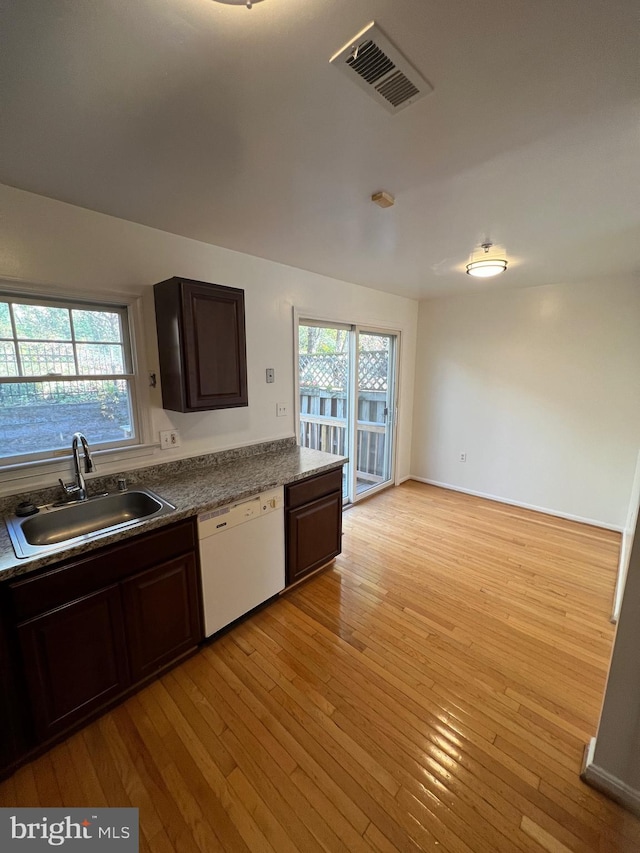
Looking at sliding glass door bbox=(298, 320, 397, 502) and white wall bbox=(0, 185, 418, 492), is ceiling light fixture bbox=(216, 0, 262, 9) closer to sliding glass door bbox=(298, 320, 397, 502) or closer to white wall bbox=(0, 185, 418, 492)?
white wall bbox=(0, 185, 418, 492)

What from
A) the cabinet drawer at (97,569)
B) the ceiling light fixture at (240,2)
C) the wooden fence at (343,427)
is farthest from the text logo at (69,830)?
the wooden fence at (343,427)

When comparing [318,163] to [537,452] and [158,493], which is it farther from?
[537,452]

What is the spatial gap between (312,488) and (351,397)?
157cm

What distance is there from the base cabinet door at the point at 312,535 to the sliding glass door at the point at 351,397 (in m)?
1.06

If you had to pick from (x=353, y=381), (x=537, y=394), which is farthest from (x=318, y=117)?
(x=537, y=394)

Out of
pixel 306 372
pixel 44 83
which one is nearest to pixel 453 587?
pixel 306 372

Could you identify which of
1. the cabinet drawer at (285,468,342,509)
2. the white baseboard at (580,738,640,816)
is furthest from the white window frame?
the white baseboard at (580,738,640,816)

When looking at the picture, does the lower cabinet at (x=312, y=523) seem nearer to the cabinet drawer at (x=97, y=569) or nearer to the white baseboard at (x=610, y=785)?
the cabinet drawer at (x=97, y=569)

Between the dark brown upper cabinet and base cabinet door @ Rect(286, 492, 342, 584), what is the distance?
0.93 metres

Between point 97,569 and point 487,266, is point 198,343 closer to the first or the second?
point 97,569

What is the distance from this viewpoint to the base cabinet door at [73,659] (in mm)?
1337

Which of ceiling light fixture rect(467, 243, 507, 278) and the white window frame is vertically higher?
ceiling light fixture rect(467, 243, 507, 278)

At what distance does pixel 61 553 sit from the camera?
1320 millimetres

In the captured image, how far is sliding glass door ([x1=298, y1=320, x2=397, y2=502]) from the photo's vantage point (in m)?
3.65
